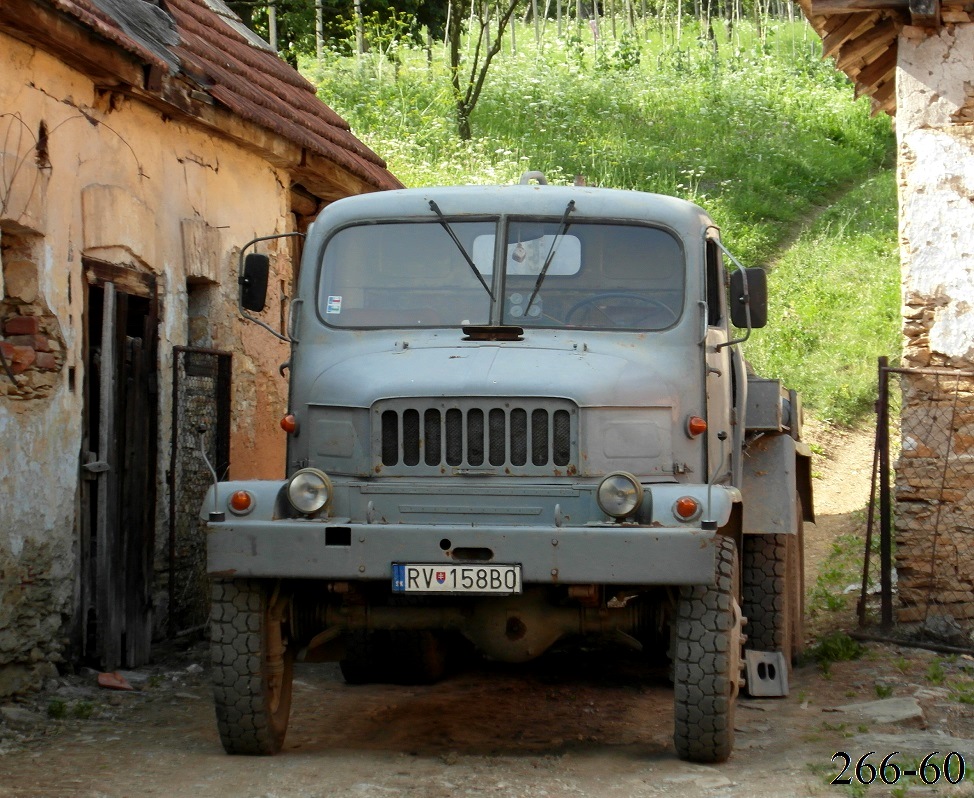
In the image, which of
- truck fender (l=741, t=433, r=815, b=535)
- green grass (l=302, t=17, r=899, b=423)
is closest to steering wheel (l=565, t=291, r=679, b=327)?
truck fender (l=741, t=433, r=815, b=535)

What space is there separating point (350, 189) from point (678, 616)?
6.82 metres

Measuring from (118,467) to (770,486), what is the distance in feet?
11.4

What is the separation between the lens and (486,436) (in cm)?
550

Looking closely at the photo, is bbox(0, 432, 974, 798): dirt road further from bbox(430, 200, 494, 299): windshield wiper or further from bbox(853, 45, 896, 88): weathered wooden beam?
bbox(853, 45, 896, 88): weathered wooden beam

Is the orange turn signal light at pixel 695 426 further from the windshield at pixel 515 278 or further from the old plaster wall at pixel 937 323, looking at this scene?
the old plaster wall at pixel 937 323

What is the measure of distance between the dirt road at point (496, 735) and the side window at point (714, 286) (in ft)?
5.98

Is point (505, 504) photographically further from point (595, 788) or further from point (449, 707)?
point (449, 707)

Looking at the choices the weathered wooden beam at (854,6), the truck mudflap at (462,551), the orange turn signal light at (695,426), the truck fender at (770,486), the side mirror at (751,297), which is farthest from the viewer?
the weathered wooden beam at (854,6)

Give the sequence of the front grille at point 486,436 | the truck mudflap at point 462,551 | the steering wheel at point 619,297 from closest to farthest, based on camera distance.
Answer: the truck mudflap at point 462,551 → the front grille at point 486,436 → the steering wheel at point 619,297

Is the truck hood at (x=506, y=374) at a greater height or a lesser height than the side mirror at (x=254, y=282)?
lesser

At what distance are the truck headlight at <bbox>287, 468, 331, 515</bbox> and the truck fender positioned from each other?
2.47 metres

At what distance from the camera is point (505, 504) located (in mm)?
5477

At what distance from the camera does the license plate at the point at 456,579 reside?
16.8ft

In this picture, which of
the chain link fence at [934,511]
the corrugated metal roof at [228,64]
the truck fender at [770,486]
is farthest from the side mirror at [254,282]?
the chain link fence at [934,511]
